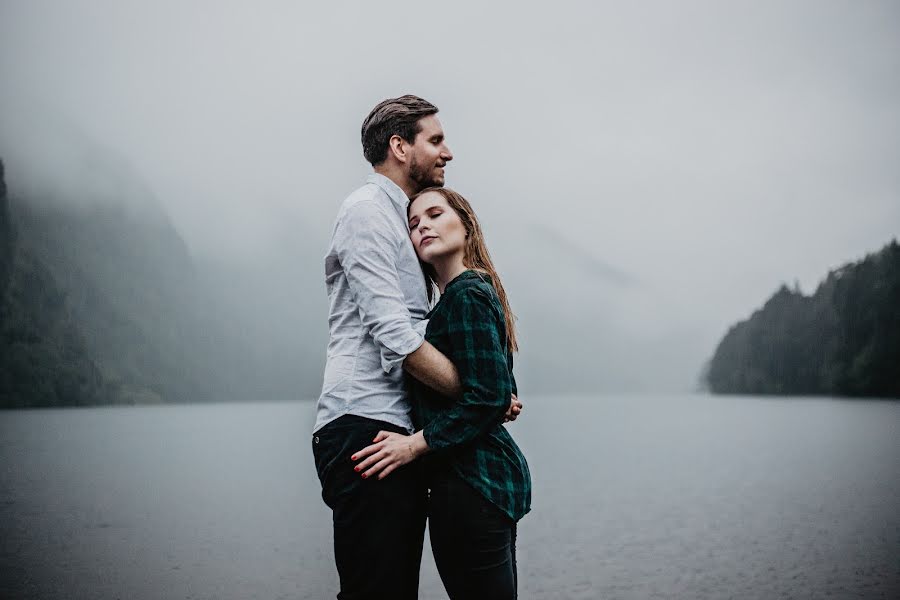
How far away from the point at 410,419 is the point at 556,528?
16.7m

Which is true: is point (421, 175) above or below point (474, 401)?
above

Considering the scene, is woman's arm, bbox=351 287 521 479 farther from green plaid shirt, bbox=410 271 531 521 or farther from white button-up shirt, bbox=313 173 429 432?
white button-up shirt, bbox=313 173 429 432

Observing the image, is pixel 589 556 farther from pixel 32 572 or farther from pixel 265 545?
pixel 32 572

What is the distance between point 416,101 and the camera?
11.0ft

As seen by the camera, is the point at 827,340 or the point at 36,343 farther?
the point at 36,343

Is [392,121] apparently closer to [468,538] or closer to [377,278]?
[377,278]

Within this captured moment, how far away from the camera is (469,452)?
9.87ft

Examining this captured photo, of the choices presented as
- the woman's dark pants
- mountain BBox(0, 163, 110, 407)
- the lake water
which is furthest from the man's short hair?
mountain BBox(0, 163, 110, 407)

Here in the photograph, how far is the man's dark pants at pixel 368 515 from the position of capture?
298 cm

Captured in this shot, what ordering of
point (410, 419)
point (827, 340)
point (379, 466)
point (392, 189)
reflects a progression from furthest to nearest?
point (827, 340) → point (392, 189) → point (410, 419) → point (379, 466)

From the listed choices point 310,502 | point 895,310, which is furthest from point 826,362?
point 310,502

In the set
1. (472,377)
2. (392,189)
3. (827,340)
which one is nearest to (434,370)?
(472,377)

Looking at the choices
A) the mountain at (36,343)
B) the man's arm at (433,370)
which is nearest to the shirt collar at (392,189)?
the man's arm at (433,370)

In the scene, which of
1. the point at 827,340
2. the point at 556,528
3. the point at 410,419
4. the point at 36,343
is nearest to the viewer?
the point at 410,419
